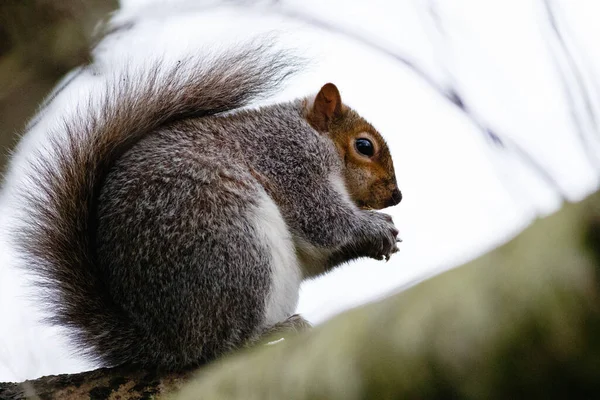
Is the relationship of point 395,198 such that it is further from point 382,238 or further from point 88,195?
point 88,195

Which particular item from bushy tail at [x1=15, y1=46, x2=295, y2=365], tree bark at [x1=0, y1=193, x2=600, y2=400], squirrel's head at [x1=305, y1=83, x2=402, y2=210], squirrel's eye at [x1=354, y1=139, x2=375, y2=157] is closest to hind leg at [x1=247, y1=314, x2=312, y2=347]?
bushy tail at [x1=15, y1=46, x2=295, y2=365]

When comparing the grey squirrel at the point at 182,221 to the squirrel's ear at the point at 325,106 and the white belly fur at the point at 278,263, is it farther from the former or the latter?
the squirrel's ear at the point at 325,106

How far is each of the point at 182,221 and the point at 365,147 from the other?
0.92 meters

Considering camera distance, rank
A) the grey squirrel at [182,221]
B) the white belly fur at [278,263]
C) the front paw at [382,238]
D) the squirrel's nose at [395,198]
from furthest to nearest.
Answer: the squirrel's nose at [395,198] < the front paw at [382,238] < the white belly fur at [278,263] < the grey squirrel at [182,221]

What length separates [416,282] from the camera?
680mm

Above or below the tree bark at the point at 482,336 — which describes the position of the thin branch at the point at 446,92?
above

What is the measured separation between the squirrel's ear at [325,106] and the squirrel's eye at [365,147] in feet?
0.44

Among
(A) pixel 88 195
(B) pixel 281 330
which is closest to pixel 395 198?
(B) pixel 281 330

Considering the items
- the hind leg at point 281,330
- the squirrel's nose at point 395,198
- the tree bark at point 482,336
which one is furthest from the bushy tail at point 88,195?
the tree bark at point 482,336

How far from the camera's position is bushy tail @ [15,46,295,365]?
1734 millimetres

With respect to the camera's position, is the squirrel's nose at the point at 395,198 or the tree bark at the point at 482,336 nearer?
the tree bark at the point at 482,336

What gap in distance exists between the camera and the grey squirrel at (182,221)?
1.68 m

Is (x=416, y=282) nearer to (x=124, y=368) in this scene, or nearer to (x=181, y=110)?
(x=124, y=368)

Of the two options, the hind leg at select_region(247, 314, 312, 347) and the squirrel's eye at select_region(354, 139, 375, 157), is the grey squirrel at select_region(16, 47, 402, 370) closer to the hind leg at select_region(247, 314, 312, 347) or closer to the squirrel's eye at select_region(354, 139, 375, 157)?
the hind leg at select_region(247, 314, 312, 347)
